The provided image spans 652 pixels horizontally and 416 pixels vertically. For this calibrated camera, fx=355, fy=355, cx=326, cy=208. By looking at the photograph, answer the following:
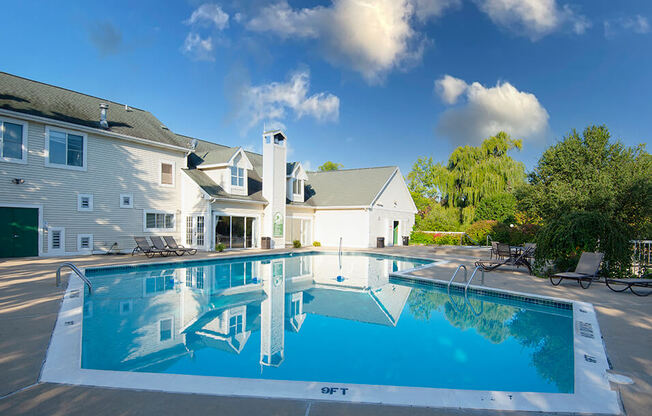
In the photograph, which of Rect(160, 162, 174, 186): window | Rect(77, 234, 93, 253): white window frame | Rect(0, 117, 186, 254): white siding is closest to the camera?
Rect(0, 117, 186, 254): white siding

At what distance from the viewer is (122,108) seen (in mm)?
20391

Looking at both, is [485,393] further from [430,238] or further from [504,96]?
[504,96]

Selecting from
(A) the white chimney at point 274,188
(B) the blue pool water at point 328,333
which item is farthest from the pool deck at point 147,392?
(A) the white chimney at point 274,188

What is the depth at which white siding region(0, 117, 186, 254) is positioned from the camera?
588 inches

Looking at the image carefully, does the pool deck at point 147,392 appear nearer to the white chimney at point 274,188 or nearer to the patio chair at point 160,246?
the patio chair at point 160,246

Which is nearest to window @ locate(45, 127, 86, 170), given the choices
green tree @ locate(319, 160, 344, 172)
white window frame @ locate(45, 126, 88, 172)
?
white window frame @ locate(45, 126, 88, 172)

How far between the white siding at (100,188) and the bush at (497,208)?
23.6 m

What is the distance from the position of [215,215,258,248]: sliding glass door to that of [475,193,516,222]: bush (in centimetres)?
1916

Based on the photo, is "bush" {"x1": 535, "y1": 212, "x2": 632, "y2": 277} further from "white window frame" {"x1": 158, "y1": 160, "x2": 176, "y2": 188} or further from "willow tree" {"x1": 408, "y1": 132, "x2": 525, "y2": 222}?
"willow tree" {"x1": 408, "y1": 132, "x2": 525, "y2": 222}

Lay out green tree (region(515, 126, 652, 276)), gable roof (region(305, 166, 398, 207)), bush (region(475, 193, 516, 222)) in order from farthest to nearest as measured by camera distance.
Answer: bush (region(475, 193, 516, 222)) < gable roof (region(305, 166, 398, 207)) < green tree (region(515, 126, 652, 276))

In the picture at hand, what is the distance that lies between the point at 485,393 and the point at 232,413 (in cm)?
249

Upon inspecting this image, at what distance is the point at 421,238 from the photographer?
90.8ft

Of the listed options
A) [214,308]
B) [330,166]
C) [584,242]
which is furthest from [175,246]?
[330,166]

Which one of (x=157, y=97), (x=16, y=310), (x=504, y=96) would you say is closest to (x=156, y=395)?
(x=16, y=310)
